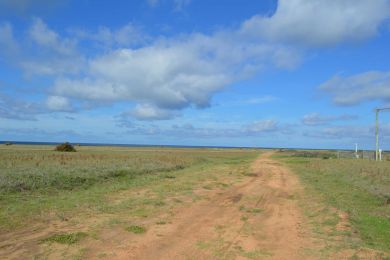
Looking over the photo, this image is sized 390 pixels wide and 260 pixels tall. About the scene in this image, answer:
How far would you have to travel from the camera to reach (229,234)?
9836mm

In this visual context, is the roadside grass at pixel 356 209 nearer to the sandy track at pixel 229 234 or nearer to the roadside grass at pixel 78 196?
the sandy track at pixel 229 234

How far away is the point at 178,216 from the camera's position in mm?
11984

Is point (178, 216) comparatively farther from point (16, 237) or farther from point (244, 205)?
point (16, 237)

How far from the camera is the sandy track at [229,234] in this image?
817cm

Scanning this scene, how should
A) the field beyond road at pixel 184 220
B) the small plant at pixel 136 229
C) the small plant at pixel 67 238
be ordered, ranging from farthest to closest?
the small plant at pixel 136 229, the small plant at pixel 67 238, the field beyond road at pixel 184 220

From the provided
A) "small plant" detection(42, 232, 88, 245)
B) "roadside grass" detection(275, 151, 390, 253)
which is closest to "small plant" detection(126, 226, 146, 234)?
"small plant" detection(42, 232, 88, 245)

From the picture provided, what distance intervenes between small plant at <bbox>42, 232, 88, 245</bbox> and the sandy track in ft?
3.84

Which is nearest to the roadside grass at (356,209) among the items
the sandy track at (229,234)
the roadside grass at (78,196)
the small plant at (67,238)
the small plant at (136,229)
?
the sandy track at (229,234)

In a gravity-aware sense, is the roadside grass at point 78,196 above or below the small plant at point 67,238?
above

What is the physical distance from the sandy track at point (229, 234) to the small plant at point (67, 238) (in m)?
1.17

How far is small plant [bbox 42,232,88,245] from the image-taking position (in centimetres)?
866

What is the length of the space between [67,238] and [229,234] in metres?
3.56

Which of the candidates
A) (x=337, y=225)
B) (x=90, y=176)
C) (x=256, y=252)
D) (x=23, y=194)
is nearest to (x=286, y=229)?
(x=337, y=225)

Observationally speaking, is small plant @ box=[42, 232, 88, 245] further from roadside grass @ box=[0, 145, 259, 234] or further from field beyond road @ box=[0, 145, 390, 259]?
roadside grass @ box=[0, 145, 259, 234]
